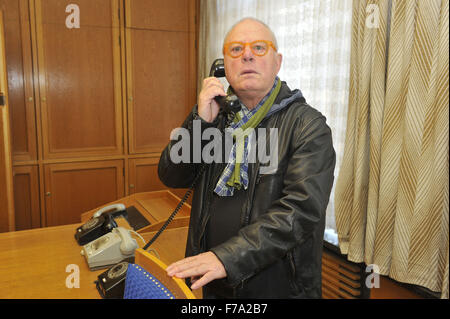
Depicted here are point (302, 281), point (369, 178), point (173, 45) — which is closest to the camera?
point (302, 281)

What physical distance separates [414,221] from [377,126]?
0.44m

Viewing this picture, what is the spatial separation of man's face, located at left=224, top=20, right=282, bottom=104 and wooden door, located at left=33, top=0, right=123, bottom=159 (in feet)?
8.14

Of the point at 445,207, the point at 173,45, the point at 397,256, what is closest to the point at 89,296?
the point at 397,256

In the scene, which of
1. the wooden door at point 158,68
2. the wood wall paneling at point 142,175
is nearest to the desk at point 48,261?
the wood wall paneling at point 142,175

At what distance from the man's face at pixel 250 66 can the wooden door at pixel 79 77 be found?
2.48 meters

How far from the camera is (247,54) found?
1.24m

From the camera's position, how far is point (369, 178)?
5.60 ft

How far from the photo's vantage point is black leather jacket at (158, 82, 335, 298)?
968mm

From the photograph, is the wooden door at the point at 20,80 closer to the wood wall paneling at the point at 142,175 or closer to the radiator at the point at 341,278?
the wood wall paneling at the point at 142,175

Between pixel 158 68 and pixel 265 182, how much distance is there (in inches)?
110

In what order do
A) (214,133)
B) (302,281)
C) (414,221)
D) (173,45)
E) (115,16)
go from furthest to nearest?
(173,45) < (115,16) < (414,221) < (214,133) < (302,281)

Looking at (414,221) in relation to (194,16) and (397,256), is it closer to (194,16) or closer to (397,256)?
(397,256)

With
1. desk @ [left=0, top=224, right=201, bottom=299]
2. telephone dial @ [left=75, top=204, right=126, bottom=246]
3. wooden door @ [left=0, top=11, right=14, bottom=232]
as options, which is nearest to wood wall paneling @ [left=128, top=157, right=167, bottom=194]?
wooden door @ [left=0, top=11, right=14, bottom=232]

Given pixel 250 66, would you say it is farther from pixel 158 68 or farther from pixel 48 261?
pixel 158 68
